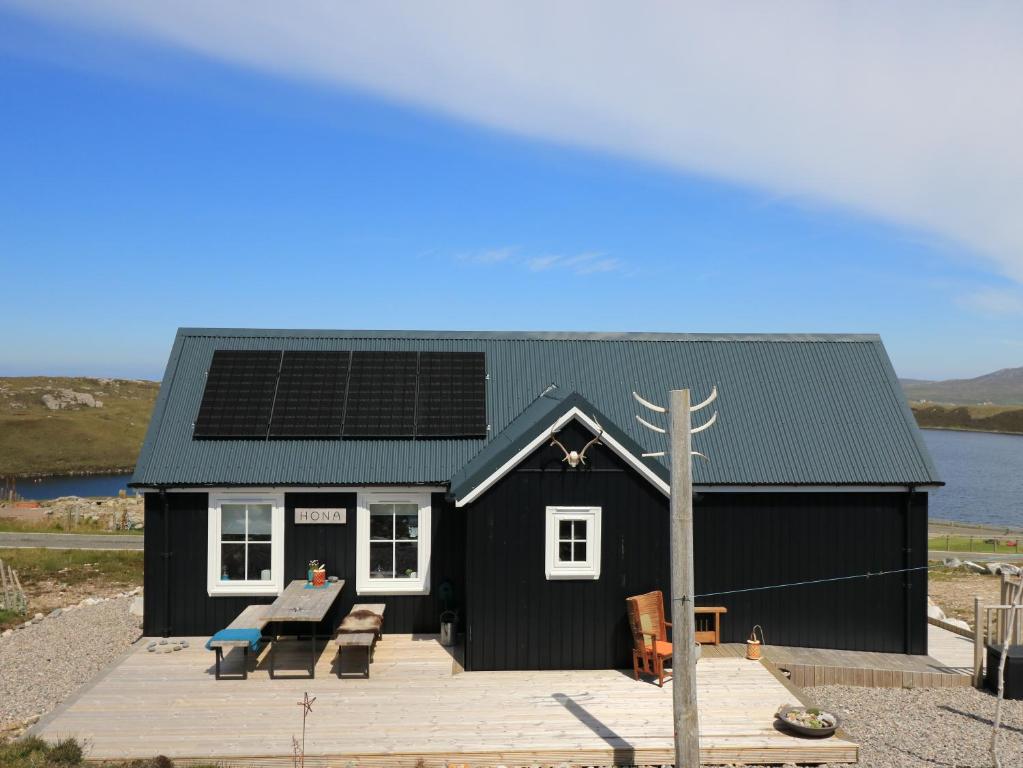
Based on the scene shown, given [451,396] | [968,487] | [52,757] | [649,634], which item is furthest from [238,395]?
[968,487]

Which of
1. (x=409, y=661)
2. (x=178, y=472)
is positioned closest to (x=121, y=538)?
(x=178, y=472)

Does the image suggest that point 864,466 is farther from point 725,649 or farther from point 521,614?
point 521,614

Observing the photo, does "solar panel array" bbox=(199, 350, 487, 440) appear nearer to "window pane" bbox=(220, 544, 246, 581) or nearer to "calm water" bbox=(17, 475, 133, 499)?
"window pane" bbox=(220, 544, 246, 581)

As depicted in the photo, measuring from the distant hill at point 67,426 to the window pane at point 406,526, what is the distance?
66.9 meters

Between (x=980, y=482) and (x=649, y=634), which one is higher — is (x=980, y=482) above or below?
below

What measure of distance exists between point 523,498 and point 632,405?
384cm

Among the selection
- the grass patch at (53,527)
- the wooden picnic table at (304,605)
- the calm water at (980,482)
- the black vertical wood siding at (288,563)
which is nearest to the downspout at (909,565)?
the black vertical wood siding at (288,563)

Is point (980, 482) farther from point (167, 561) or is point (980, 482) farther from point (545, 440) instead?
point (167, 561)

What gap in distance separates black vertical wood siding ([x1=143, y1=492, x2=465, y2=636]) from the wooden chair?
315cm

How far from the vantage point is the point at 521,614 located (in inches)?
479

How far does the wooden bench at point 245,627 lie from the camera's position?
1112cm

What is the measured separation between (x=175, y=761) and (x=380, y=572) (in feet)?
16.5

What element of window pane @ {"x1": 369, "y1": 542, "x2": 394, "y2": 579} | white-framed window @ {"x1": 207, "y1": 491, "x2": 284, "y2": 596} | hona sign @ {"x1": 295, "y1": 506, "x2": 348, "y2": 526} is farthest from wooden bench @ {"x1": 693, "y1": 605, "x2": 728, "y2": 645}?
white-framed window @ {"x1": 207, "y1": 491, "x2": 284, "y2": 596}

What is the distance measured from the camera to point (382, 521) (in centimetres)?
1380
